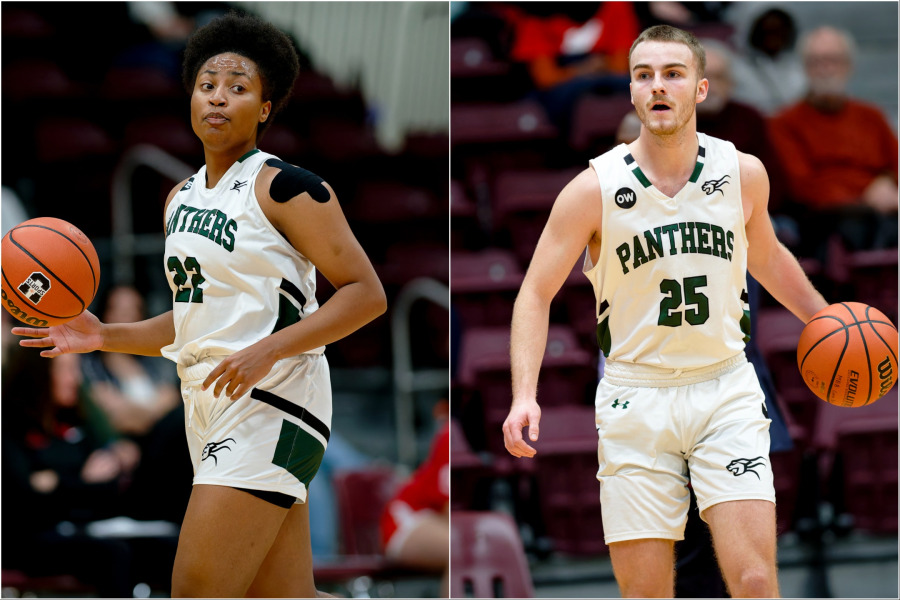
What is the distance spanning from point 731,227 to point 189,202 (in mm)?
1756

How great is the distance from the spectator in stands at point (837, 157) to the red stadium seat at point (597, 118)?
979 millimetres

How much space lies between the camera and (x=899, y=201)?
645 cm

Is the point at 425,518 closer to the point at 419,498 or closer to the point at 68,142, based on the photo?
the point at 419,498

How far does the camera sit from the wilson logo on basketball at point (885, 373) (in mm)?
3383

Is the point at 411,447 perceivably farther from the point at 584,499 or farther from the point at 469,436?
the point at 584,499

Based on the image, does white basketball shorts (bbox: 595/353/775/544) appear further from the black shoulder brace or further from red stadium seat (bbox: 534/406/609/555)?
red stadium seat (bbox: 534/406/609/555)

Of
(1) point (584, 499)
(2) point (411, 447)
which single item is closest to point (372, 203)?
(2) point (411, 447)

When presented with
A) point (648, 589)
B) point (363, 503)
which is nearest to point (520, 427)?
point (648, 589)

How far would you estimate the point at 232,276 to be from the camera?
10.6 feet

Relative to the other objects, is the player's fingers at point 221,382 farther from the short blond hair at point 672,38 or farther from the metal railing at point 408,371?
the metal railing at point 408,371

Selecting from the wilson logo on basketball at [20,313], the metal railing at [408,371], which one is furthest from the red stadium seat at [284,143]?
the wilson logo on basketball at [20,313]

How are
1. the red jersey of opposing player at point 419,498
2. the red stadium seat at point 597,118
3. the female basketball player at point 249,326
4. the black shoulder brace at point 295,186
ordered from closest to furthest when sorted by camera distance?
the female basketball player at point 249,326 → the black shoulder brace at point 295,186 → the red jersey of opposing player at point 419,498 → the red stadium seat at point 597,118

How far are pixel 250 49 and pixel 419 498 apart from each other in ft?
11.5

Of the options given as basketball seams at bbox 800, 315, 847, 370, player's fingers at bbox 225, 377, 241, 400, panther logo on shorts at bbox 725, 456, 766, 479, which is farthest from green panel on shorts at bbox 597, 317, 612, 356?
player's fingers at bbox 225, 377, 241, 400
